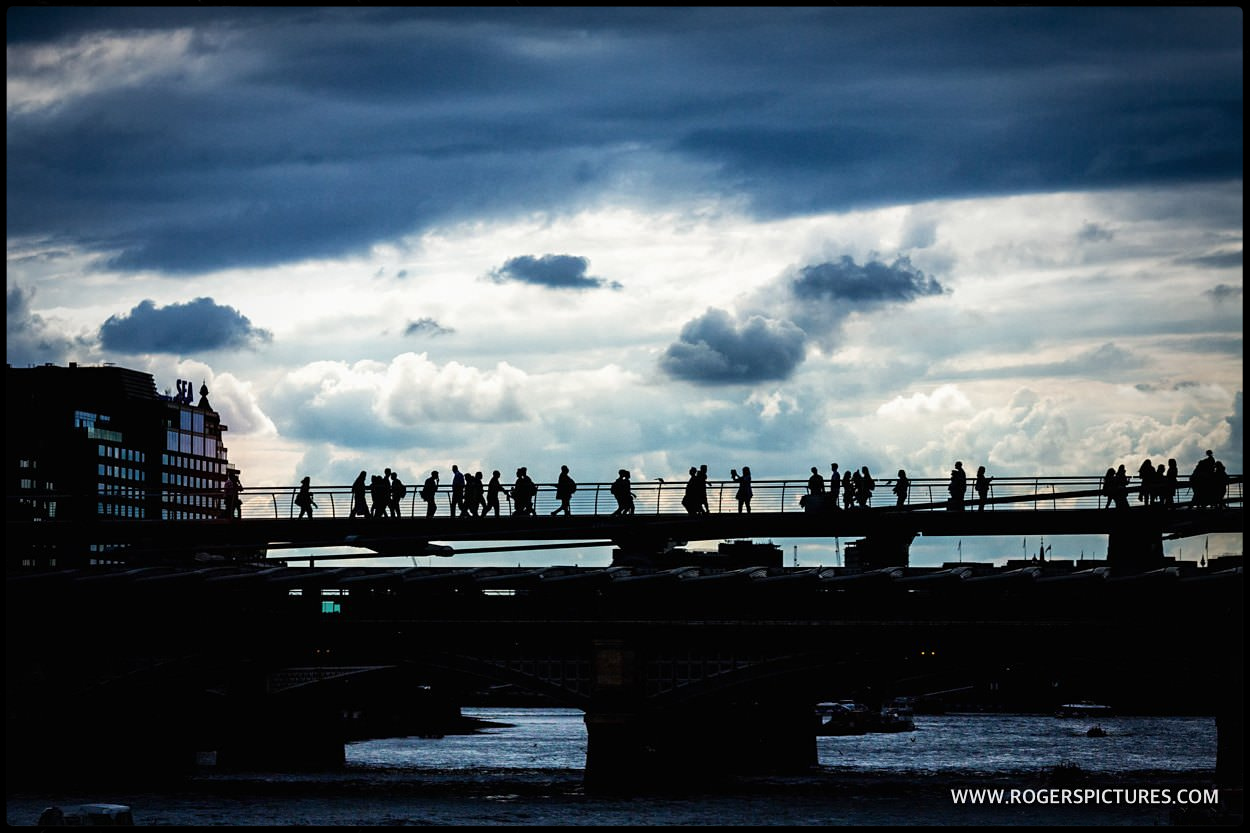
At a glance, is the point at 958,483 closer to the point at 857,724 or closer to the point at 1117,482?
the point at 1117,482

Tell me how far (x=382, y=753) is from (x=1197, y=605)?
2412 inches

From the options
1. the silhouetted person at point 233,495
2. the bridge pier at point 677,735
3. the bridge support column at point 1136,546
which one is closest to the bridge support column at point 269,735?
the silhouetted person at point 233,495

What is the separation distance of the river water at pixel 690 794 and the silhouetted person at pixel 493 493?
442 inches

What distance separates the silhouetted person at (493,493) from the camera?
73250 millimetres

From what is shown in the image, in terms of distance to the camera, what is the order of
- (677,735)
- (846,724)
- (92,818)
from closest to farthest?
1. (92,818)
2. (677,735)
3. (846,724)

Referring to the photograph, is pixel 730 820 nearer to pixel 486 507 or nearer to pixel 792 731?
pixel 486 507

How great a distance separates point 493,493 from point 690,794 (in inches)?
583

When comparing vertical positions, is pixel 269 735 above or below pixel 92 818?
below

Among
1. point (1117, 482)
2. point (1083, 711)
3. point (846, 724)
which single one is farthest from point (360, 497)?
point (1083, 711)

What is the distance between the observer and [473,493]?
239 feet

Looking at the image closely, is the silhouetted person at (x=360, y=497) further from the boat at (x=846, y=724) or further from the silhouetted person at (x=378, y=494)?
the boat at (x=846, y=724)

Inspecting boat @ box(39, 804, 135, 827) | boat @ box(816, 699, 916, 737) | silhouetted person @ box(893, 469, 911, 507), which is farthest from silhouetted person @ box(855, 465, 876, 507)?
boat @ box(816, 699, 916, 737)

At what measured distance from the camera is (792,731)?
92.4 m

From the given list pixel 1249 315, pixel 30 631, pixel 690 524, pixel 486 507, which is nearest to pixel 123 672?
pixel 30 631
